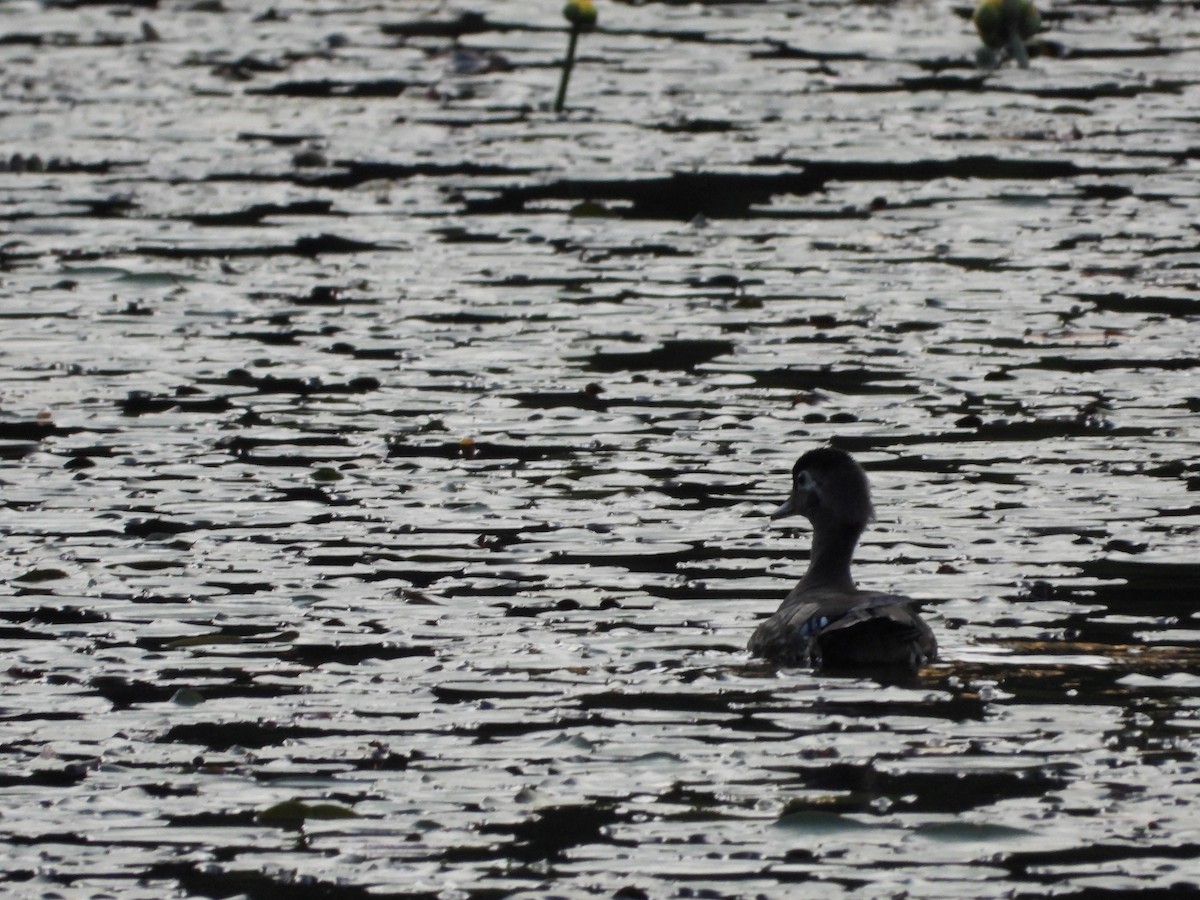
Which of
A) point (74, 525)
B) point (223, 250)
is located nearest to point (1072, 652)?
point (74, 525)

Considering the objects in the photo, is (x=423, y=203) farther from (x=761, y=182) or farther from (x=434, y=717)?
(x=434, y=717)

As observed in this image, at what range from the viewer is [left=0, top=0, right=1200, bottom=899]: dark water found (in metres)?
6.29

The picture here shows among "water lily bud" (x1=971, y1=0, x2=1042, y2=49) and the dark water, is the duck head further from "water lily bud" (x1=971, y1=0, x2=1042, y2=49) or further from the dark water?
"water lily bud" (x1=971, y1=0, x2=1042, y2=49)

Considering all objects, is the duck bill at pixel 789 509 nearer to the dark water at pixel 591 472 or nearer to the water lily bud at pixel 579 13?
the dark water at pixel 591 472

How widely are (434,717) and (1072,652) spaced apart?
190 cm

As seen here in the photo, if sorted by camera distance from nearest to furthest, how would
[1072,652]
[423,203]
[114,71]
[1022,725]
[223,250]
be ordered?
[1022,725] → [1072,652] → [223,250] → [423,203] → [114,71]

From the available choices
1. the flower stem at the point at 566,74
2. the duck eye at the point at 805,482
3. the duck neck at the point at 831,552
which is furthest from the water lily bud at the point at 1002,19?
the duck neck at the point at 831,552

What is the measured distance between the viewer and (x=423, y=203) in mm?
15422

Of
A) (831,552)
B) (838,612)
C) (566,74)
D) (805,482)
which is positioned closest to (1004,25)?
(566,74)

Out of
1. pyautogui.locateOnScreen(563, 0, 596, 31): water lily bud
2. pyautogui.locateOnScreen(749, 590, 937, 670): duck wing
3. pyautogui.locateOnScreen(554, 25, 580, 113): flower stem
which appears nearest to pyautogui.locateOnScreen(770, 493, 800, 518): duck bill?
pyautogui.locateOnScreen(749, 590, 937, 670): duck wing

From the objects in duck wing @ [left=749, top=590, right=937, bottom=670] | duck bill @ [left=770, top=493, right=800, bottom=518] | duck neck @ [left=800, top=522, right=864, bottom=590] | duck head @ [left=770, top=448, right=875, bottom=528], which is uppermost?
duck head @ [left=770, top=448, right=875, bottom=528]

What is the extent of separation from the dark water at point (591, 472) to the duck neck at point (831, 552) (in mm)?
271

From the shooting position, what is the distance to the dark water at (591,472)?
6.29m

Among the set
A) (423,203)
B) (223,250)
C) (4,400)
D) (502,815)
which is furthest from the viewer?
(423,203)
